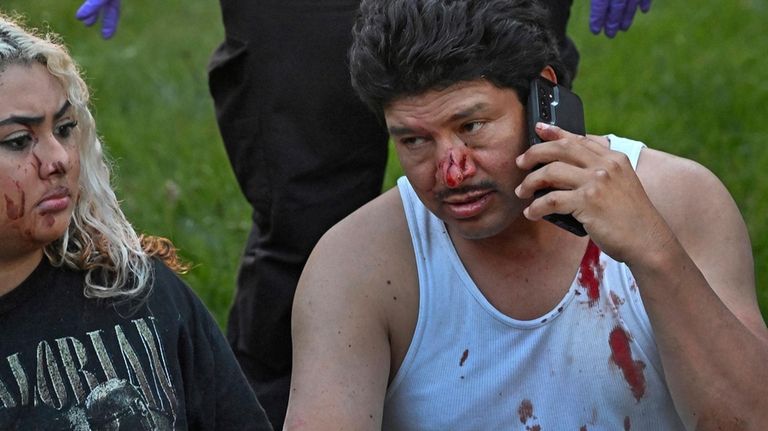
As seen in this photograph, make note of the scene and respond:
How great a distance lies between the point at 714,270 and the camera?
10.6ft

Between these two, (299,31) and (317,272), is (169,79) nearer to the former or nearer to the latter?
(299,31)

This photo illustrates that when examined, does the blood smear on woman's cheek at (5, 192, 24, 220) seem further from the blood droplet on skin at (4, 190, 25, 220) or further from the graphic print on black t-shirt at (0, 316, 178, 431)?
the graphic print on black t-shirt at (0, 316, 178, 431)

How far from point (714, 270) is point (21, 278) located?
1.41 meters

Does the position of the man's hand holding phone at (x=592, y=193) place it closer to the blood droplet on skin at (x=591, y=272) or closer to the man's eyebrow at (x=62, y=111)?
the blood droplet on skin at (x=591, y=272)

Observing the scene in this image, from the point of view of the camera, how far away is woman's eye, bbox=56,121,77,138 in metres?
3.06

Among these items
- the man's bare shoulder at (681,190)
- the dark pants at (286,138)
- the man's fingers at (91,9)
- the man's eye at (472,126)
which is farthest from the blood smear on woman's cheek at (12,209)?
the man's bare shoulder at (681,190)

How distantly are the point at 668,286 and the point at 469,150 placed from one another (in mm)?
471

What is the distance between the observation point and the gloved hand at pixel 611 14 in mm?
4117

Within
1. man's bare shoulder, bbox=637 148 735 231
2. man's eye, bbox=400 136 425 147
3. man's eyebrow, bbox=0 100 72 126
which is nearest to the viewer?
man's eyebrow, bbox=0 100 72 126

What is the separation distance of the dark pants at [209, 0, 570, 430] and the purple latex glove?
33 centimetres

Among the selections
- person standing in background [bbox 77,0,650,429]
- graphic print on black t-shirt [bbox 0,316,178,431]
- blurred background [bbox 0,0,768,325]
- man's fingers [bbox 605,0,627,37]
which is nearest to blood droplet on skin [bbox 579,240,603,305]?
person standing in background [bbox 77,0,650,429]

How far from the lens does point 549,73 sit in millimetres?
3244

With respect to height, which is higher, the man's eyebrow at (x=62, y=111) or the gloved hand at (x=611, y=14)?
the man's eyebrow at (x=62, y=111)

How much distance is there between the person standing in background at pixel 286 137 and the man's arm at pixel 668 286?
2.86ft
